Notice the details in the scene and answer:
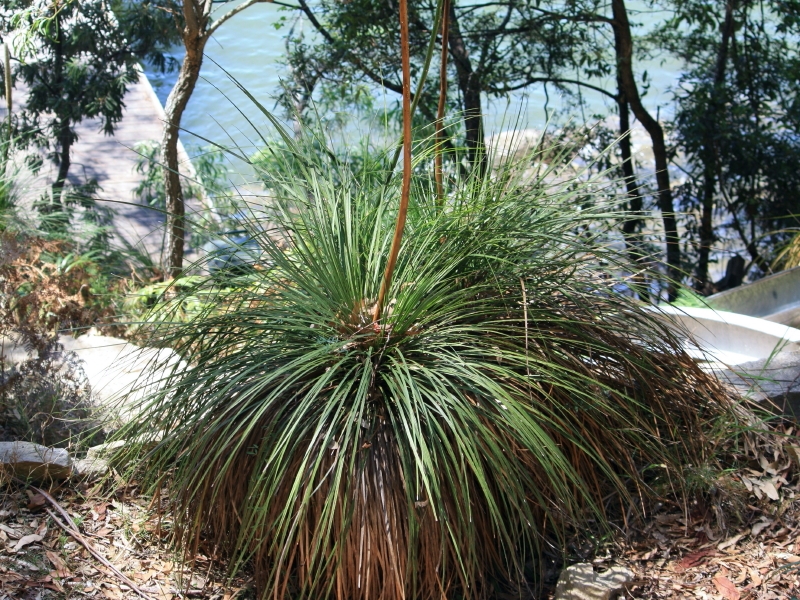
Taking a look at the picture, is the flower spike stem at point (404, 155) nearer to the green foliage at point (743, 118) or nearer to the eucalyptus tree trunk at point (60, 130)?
the eucalyptus tree trunk at point (60, 130)

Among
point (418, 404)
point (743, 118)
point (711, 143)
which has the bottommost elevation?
point (418, 404)

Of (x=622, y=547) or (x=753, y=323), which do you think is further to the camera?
(x=753, y=323)

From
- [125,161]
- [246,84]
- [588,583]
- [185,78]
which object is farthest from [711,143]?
[125,161]

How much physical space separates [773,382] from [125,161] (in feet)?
26.6

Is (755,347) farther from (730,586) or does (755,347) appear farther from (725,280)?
(725,280)

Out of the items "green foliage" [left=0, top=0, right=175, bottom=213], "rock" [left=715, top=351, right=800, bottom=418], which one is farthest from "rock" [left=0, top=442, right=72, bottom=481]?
"green foliage" [left=0, top=0, right=175, bottom=213]

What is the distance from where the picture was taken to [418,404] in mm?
2141

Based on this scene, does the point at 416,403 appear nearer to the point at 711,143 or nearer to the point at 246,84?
the point at 711,143

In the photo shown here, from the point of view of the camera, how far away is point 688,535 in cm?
248

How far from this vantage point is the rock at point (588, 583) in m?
2.15

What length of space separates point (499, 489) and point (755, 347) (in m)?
1.60

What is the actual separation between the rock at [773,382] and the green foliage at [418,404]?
26 centimetres

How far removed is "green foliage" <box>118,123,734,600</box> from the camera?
6.71 ft

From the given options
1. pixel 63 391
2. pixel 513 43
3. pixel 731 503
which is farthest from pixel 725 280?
pixel 63 391
